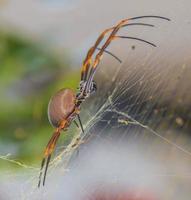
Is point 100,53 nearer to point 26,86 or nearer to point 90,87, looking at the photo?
point 90,87

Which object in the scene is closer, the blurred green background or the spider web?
the spider web

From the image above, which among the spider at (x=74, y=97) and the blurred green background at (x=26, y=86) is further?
the blurred green background at (x=26, y=86)

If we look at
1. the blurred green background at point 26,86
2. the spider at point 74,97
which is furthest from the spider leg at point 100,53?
the blurred green background at point 26,86

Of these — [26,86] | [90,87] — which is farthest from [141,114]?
[26,86]

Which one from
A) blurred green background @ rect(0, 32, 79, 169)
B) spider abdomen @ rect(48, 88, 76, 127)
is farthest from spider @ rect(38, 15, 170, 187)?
blurred green background @ rect(0, 32, 79, 169)

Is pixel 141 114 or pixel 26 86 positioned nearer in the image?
pixel 141 114

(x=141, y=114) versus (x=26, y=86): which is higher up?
(x=141, y=114)

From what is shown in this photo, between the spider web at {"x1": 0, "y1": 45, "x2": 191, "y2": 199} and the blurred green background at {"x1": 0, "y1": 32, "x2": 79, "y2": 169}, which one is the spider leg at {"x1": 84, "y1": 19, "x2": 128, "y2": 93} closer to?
the spider web at {"x1": 0, "y1": 45, "x2": 191, "y2": 199}

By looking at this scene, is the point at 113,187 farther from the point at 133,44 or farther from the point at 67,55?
the point at 67,55

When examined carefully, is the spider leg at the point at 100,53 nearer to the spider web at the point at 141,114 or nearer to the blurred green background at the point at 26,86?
the spider web at the point at 141,114
